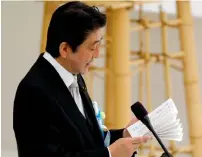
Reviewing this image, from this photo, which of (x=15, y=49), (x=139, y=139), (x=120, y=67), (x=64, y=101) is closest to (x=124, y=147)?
(x=139, y=139)

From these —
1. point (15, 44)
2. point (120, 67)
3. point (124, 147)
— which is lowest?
point (124, 147)

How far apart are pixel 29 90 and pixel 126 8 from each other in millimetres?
737

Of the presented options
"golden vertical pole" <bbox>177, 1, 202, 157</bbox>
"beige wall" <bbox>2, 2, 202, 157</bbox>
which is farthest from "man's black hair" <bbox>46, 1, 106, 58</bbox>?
"beige wall" <bbox>2, 2, 202, 157</bbox>

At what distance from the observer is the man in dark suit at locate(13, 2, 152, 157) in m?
0.60

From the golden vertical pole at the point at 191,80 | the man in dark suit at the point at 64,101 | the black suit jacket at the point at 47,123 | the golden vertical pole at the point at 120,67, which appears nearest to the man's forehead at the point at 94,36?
the man in dark suit at the point at 64,101

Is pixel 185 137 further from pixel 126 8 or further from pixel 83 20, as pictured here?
pixel 83 20

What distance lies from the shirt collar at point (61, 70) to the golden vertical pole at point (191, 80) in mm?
827

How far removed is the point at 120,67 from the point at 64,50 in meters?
0.56

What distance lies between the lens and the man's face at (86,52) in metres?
0.65

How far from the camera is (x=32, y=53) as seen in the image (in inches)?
68.6

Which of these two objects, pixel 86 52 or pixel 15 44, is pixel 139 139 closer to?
pixel 86 52

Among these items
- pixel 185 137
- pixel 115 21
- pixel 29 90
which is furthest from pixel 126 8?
pixel 185 137

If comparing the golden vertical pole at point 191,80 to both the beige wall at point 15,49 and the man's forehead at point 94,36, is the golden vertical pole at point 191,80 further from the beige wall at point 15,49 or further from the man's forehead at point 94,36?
the man's forehead at point 94,36

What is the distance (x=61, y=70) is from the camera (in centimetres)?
68
